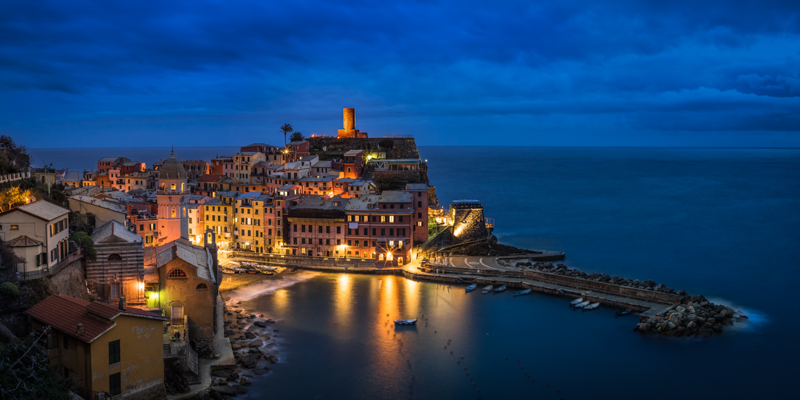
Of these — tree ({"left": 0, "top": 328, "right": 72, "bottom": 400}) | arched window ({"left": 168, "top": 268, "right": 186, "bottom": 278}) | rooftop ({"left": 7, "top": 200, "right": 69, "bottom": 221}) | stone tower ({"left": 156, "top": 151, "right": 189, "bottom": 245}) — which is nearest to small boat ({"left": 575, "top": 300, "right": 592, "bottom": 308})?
arched window ({"left": 168, "top": 268, "right": 186, "bottom": 278})

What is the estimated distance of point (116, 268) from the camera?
2572 centimetres

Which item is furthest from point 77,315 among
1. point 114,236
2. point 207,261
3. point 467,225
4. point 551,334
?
point 467,225

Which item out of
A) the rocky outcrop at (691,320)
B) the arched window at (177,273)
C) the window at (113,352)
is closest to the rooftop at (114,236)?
the arched window at (177,273)

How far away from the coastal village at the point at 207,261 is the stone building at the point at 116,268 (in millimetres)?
59

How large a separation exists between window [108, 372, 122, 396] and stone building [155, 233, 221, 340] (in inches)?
240

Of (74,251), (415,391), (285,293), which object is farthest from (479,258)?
(74,251)

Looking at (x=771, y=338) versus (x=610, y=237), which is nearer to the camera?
(x=771, y=338)

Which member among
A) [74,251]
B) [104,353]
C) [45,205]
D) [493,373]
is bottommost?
[493,373]

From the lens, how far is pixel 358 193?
57.0 meters

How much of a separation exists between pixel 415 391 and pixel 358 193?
3317 centimetres

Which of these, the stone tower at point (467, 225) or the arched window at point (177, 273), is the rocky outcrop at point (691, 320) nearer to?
the stone tower at point (467, 225)

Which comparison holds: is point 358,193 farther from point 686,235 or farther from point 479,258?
point 686,235

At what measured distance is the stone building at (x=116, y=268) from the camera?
25219mm

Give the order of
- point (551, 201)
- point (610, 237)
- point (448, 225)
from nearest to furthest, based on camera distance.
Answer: point (448, 225) < point (610, 237) < point (551, 201)
